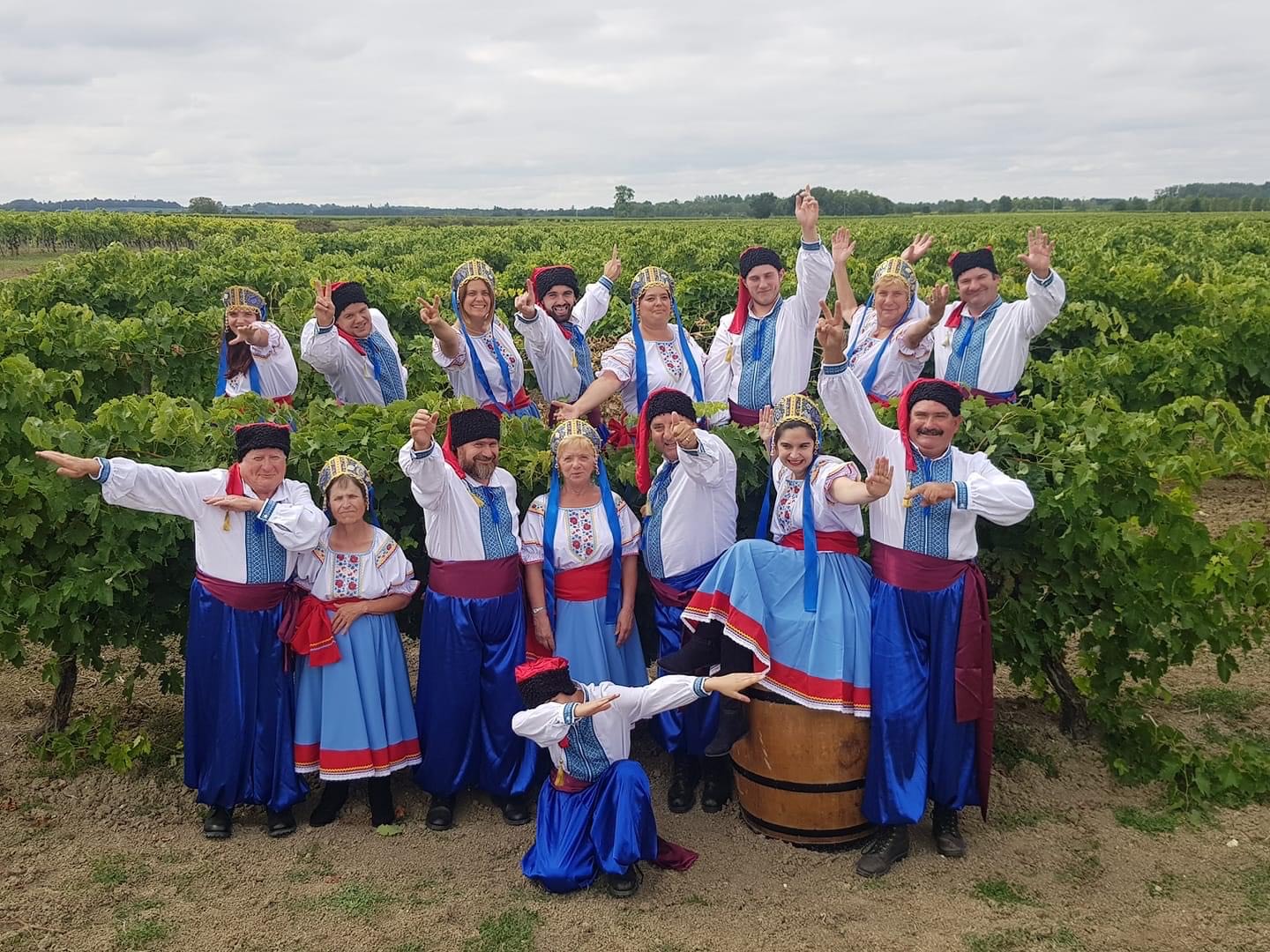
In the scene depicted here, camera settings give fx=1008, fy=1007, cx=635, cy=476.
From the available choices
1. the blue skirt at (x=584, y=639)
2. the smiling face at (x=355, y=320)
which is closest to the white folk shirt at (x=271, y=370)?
the smiling face at (x=355, y=320)

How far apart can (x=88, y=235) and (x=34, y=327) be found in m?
50.5

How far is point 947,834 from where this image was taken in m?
4.33

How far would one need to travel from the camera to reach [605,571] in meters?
4.78

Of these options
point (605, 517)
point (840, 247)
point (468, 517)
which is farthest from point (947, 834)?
point (840, 247)

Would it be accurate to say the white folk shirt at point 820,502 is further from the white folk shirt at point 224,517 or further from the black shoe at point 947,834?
the white folk shirt at point 224,517

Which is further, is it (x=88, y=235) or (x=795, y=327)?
(x=88, y=235)

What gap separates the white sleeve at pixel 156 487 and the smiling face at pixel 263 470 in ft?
0.42

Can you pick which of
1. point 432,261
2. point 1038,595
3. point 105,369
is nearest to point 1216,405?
point 1038,595

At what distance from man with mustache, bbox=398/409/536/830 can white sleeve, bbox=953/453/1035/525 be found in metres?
2.01

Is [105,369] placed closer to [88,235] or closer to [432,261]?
[432,261]

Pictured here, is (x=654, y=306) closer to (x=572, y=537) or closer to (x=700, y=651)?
(x=572, y=537)

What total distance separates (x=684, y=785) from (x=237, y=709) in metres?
2.11

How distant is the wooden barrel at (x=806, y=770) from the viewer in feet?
13.7

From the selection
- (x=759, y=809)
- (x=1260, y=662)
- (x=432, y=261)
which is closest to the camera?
(x=759, y=809)
